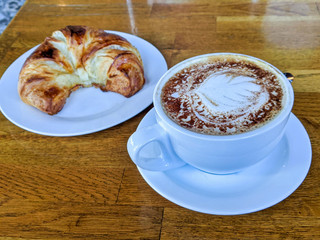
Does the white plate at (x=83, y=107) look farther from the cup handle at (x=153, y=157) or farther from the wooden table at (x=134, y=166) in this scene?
the cup handle at (x=153, y=157)

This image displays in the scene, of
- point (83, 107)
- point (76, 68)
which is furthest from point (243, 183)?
point (76, 68)

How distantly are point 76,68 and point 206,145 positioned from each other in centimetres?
55

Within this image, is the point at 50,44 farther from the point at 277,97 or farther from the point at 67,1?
the point at 277,97

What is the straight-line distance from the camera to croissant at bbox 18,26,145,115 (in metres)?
0.77

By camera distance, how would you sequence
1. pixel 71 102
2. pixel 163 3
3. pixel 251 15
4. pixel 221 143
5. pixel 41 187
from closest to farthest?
pixel 221 143
pixel 41 187
pixel 71 102
pixel 251 15
pixel 163 3

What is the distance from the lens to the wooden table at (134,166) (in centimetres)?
49

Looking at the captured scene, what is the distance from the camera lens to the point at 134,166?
60 cm

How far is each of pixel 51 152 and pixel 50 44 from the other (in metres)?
0.34

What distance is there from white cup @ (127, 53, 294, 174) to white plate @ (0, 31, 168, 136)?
0.64ft

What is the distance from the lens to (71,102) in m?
0.80

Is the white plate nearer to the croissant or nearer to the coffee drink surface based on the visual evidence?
the croissant

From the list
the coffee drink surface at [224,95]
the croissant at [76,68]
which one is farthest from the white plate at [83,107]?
the coffee drink surface at [224,95]

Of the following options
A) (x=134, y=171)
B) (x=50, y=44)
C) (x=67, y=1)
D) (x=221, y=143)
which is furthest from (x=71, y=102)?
(x=67, y=1)

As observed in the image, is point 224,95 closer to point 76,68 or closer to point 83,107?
point 83,107
